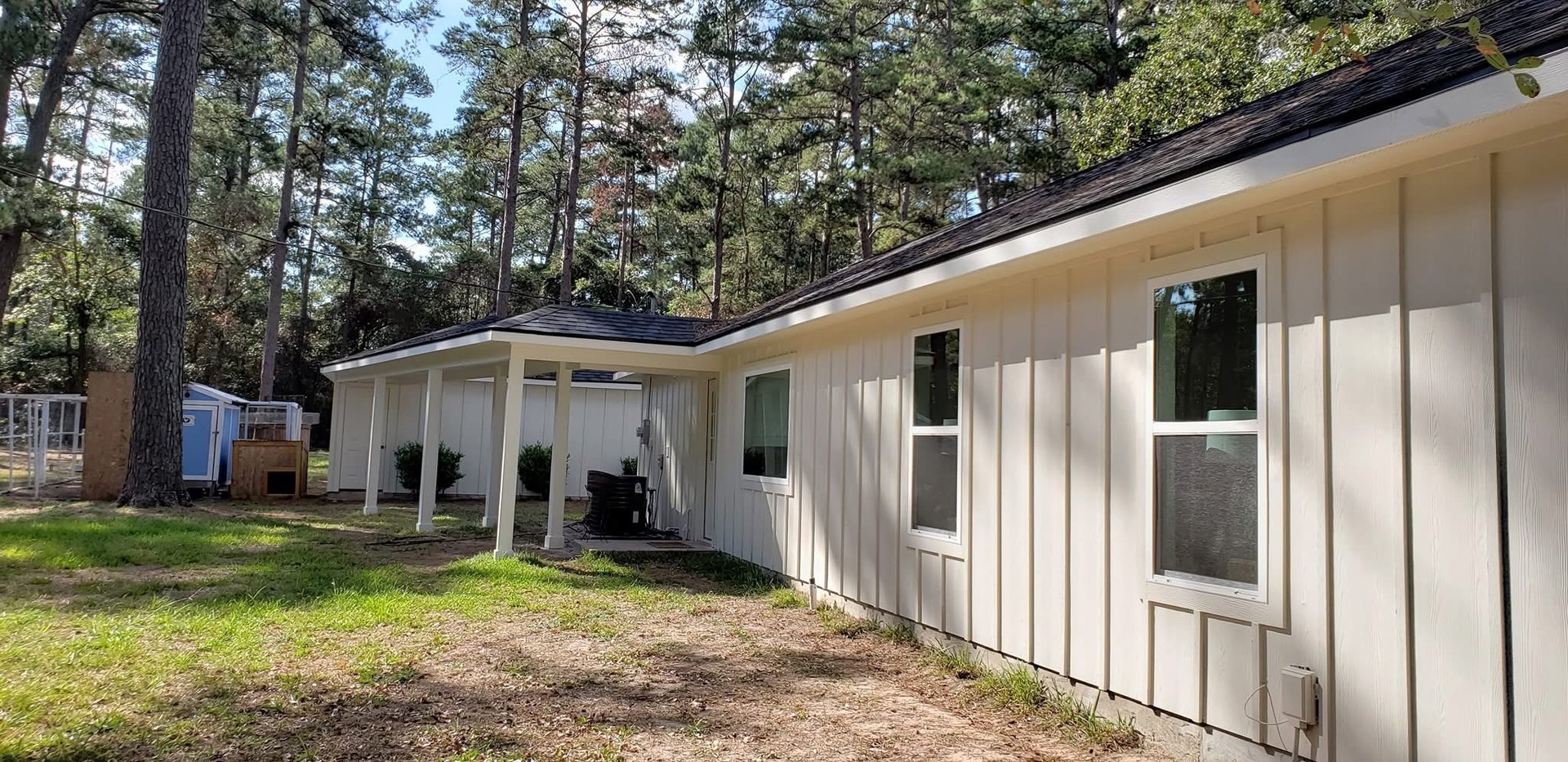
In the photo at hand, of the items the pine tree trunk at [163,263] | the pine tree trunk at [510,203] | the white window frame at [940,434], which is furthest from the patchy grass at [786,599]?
the pine tree trunk at [510,203]

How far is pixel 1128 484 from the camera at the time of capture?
13.7 feet

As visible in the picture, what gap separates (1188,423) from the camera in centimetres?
386

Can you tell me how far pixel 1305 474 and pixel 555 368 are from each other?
27.7 feet

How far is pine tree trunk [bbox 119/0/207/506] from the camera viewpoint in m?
12.6

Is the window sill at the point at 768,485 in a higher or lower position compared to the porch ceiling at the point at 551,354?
lower

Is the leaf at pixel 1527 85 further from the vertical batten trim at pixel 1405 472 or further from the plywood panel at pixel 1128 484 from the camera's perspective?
the plywood panel at pixel 1128 484

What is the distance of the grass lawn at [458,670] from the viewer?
13.0ft

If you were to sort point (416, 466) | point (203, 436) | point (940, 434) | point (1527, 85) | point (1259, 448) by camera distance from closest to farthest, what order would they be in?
point (1527, 85) < point (1259, 448) < point (940, 434) < point (203, 436) < point (416, 466)

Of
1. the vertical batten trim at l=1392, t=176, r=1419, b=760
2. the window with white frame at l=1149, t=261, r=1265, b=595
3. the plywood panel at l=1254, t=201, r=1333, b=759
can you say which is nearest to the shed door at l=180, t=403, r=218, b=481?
the window with white frame at l=1149, t=261, r=1265, b=595

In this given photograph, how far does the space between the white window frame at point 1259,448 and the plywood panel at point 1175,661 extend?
0.24 feet

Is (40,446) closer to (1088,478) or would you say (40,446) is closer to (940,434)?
(940,434)

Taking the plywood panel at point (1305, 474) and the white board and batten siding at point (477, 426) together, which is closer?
the plywood panel at point (1305, 474)

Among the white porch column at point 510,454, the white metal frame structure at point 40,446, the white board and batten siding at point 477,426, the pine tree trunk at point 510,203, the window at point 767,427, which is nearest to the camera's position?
the window at point 767,427

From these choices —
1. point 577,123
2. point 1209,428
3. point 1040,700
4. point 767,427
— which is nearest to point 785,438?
point 767,427
